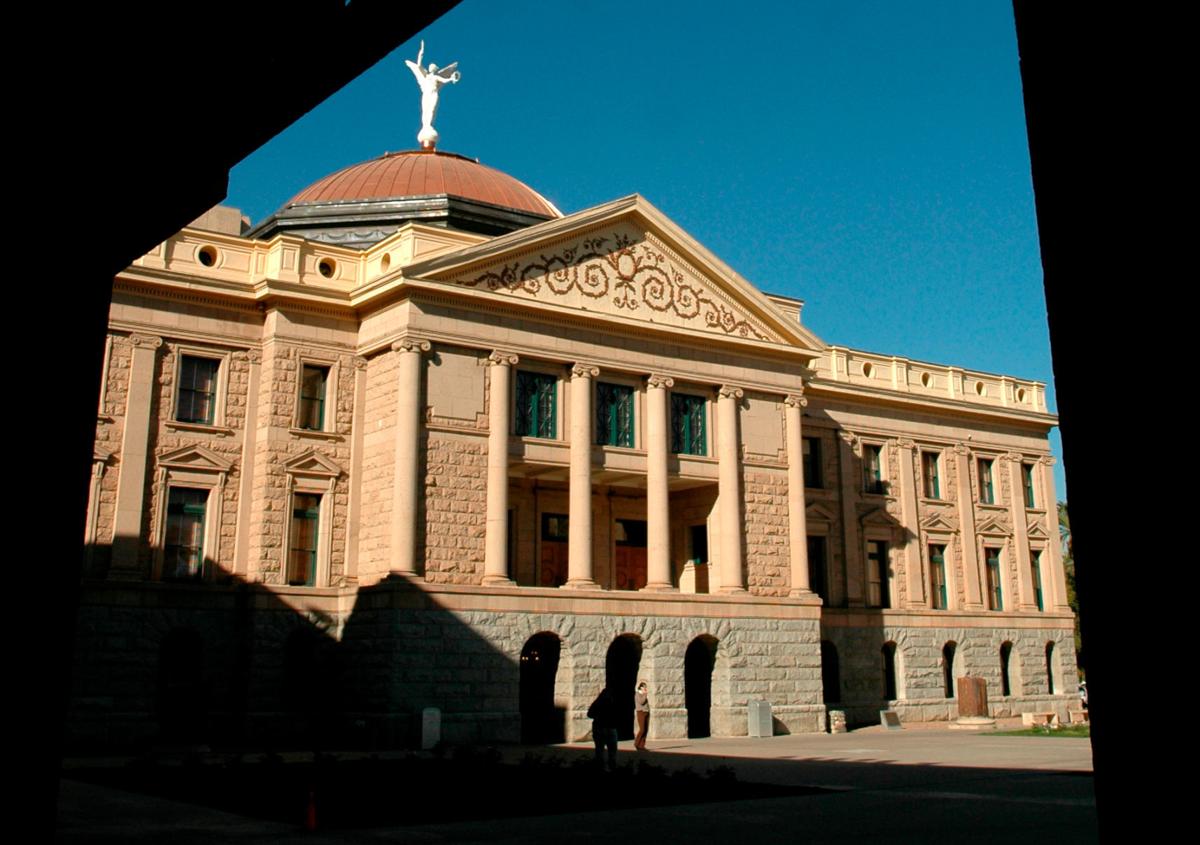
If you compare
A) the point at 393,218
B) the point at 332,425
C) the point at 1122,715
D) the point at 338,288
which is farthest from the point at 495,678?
the point at 1122,715

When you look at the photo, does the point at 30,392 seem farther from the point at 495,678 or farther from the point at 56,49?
the point at 495,678

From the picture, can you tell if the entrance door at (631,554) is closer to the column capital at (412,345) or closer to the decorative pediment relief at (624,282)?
the decorative pediment relief at (624,282)

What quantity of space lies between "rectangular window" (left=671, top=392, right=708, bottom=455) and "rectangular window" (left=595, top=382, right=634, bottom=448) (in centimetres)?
161

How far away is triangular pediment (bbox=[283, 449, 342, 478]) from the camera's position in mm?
34469

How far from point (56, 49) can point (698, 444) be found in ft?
113

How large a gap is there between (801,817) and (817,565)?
29551mm

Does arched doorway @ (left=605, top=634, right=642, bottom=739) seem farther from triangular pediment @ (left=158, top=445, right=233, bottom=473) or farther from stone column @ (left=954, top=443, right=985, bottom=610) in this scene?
stone column @ (left=954, top=443, right=985, bottom=610)

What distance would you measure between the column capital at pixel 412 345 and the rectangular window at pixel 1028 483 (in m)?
29.0

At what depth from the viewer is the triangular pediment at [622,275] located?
117 ft

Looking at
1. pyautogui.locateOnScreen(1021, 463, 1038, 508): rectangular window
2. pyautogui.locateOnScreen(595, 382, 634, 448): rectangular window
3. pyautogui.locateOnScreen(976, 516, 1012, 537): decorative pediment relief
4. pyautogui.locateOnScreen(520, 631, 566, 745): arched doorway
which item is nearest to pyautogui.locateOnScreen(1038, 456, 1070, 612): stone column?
pyautogui.locateOnScreen(1021, 463, 1038, 508): rectangular window

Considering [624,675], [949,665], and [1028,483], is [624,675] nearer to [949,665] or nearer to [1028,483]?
[949,665]

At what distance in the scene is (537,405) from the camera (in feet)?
120

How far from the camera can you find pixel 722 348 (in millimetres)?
39812

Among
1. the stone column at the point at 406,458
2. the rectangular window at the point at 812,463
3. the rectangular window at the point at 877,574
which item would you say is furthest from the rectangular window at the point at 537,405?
the rectangular window at the point at 877,574
